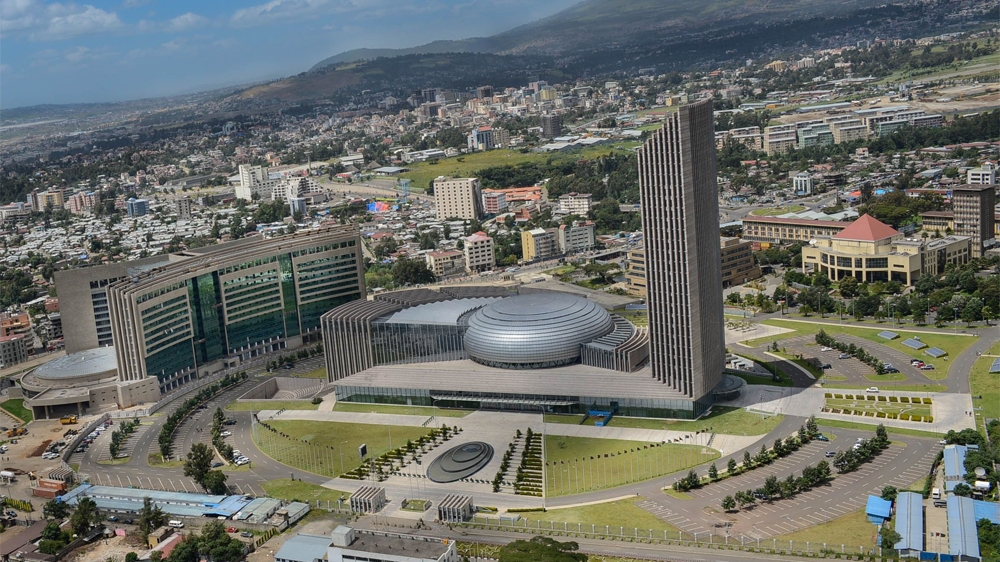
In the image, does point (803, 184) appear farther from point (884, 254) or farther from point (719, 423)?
point (719, 423)

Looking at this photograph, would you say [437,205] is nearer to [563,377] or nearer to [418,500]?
[563,377]


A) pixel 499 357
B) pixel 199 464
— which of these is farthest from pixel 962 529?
pixel 199 464

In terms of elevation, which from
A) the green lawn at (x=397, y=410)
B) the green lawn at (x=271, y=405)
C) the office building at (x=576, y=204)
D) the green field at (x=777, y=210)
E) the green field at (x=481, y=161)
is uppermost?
the green field at (x=481, y=161)

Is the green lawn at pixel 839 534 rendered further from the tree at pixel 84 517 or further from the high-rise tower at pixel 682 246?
the tree at pixel 84 517

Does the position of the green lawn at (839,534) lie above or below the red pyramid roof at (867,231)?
below

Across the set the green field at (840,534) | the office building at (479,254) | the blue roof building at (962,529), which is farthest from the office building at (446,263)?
the blue roof building at (962,529)

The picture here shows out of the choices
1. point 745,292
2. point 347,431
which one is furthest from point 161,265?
point 745,292
